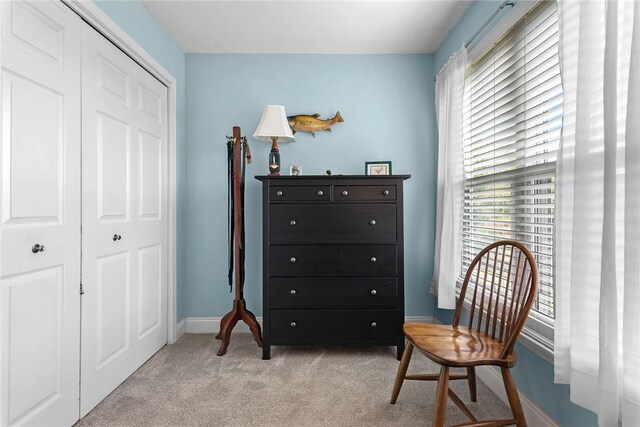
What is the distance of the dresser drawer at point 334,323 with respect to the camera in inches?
99.7

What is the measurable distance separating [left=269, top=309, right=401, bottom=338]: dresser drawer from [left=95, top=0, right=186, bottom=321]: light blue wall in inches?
40.9

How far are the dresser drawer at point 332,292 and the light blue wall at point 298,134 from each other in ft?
2.17

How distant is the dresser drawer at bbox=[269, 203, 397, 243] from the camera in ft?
8.30

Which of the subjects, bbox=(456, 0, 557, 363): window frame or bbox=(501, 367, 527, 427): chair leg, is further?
bbox=(456, 0, 557, 363): window frame

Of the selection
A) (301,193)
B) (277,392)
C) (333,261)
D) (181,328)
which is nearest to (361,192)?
(301,193)

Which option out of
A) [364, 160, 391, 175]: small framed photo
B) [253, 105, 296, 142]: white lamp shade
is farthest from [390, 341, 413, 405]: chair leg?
[253, 105, 296, 142]: white lamp shade

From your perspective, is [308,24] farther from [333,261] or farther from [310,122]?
[333,261]

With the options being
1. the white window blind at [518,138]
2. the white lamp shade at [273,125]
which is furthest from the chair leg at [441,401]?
the white lamp shade at [273,125]

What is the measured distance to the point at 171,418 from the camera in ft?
6.07

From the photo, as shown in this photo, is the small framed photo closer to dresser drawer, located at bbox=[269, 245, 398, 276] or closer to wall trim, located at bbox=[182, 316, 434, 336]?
dresser drawer, located at bbox=[269, 245, 398, 276]

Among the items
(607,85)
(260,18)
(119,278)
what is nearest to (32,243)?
(119,278)

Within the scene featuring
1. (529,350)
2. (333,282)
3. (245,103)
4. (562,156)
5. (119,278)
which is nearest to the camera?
(562,156)

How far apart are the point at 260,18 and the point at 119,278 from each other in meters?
2.00

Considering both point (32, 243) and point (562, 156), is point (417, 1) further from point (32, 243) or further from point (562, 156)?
point (32, 243)
